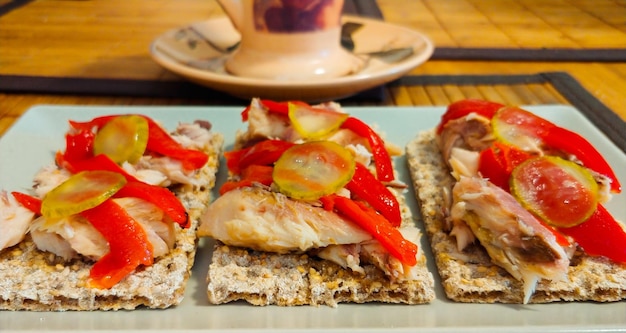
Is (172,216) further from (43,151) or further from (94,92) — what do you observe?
(94,92)

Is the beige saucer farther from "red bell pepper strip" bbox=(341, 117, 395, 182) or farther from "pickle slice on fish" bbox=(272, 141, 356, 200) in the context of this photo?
"pickle slice on fish" bbox=(272, 141, 356, 200)

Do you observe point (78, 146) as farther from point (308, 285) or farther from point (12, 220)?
point (308, 285)

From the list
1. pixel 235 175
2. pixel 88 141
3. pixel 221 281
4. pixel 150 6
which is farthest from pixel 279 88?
pixel 150 6

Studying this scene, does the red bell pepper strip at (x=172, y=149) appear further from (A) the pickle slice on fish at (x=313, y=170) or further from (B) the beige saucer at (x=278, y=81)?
(B) the beige saucer at (x=278, y=81)

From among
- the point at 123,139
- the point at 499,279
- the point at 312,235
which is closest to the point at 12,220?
the point at 123,139

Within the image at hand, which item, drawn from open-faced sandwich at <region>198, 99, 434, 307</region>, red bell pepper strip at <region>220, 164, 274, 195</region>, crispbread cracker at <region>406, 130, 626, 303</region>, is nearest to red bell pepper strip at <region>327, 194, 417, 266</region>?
Answer: open-faced sandwich at <region>198, 99, 434, 307</region>

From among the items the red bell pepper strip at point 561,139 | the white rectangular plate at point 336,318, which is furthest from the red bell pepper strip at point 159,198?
the red bell pepper strip at point 561,139
